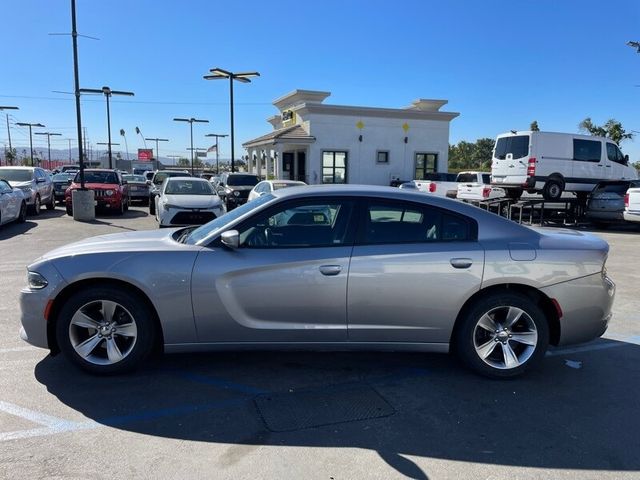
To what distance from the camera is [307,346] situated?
4016 mm

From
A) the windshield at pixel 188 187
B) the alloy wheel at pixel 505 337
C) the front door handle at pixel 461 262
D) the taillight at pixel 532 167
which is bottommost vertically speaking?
the alloy wheel at pixel 505 337

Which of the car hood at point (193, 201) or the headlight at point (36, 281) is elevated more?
the car hood at point (193, 201)

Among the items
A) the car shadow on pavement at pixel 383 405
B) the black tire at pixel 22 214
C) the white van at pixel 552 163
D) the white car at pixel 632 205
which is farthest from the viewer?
the white van at pixel 552 163

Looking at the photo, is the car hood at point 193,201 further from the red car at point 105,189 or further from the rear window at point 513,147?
the rear window at point 513,147

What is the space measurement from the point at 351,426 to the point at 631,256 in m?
10.1

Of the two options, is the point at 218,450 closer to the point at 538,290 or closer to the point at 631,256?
the point at 538,290

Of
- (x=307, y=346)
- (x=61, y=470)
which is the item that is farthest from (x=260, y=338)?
(x=61, y=470)

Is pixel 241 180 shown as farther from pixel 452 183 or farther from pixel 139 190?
pixel 452 183

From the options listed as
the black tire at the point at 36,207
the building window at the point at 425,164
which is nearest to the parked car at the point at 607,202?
the building window at the point at 425,164

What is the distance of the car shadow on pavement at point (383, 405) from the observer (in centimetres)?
315

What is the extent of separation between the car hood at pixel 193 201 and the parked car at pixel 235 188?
15.7 feet

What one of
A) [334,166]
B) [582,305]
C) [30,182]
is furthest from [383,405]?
[334,166]

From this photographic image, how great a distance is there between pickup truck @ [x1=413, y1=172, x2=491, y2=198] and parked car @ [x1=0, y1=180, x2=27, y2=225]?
14.8 metres

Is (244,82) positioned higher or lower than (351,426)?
higher
